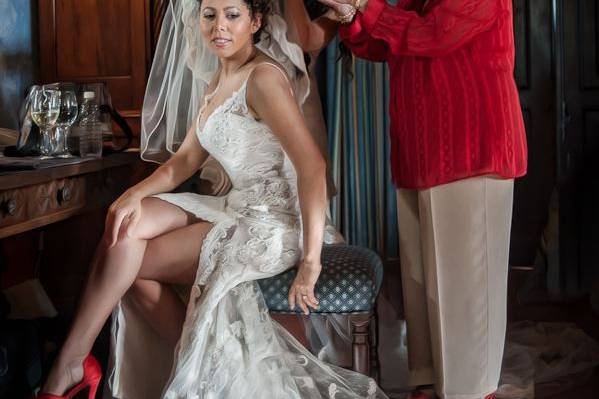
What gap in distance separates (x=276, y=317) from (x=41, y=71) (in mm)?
1269

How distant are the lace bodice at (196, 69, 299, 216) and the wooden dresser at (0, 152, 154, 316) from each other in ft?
1.29

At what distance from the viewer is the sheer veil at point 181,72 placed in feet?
6.81

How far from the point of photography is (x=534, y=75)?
372 centimetres

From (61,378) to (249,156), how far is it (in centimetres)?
71

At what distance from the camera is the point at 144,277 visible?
6.49 feet

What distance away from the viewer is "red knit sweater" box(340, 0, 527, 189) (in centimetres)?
191

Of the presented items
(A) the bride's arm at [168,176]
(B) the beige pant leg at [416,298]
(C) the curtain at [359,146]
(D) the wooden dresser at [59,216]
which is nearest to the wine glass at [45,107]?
(D) the wooden dresser at [59,216]

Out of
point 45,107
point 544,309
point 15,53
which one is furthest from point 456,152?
point 544,309

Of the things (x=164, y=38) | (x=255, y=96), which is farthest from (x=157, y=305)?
(x=164, y=38)

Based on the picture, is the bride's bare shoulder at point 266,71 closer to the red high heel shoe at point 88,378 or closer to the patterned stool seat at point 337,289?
the patterned stool seat at point 337,289

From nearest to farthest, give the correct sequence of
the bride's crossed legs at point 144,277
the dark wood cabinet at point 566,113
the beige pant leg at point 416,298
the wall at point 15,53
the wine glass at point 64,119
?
the bride's crossed legs at point 144,277 < the beige pant leg at point 416,298 < the wine glass at point 64,119 < the wall at point 15,53 < the dark wood cabinet at point 566,113

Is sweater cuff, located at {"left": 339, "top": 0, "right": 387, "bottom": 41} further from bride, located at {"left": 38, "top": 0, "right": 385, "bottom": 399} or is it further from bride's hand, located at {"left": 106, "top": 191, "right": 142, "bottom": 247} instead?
bride's hand, located at {"left": 106, "top": 191, "right": 142, "bottom": 247}

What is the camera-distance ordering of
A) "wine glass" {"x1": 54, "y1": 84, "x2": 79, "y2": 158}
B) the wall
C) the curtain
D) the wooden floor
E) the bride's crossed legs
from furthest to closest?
the wooden floor
the curtain
the wall
"wine glass" {"x1": 54, "y1": 84, "x2": 79, "y2": 158}
the bride's crossed legs

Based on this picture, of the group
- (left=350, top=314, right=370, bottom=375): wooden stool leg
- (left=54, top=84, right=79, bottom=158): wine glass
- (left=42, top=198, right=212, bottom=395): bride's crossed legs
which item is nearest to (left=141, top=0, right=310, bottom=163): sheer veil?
(left=54, top=84, right=79, bottom=158): wine glass
